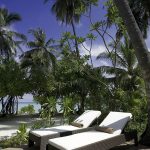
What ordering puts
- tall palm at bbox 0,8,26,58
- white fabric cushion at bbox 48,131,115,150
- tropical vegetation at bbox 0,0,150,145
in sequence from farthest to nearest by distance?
tall palm at bbox 0,8,26,58 < tropical vegetation at bbox 0,0,150,145 < white fabric cushion at bbox 48,131,115,150

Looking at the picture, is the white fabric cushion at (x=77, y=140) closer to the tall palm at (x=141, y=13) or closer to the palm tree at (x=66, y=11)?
the tall palm at (x=141, y=13)

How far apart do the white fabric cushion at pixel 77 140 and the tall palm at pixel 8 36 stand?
2089cm

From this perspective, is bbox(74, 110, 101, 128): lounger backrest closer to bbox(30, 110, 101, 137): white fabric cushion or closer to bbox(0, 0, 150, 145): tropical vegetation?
bbox(30, 110, 101, 137): white fabric cushion

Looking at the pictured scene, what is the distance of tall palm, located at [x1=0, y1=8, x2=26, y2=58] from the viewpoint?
85.1 ft

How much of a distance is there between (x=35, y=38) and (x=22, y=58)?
2649 mm

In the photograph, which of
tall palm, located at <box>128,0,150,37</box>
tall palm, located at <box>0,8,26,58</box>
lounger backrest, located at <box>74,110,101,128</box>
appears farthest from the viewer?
tall palm, located at <box>0,8,26,58</box>

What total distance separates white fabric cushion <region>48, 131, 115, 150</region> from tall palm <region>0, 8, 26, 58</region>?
2089cm

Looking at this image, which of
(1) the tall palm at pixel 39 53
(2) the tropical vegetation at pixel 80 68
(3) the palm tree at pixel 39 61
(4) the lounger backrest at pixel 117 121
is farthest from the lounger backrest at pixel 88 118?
(1) the tall palm at pixel 39 53

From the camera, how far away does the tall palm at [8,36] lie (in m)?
25.9

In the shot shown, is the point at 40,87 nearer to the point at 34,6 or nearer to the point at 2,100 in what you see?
the point at 2,100

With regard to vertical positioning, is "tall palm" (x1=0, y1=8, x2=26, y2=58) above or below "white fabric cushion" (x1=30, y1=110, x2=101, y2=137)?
above

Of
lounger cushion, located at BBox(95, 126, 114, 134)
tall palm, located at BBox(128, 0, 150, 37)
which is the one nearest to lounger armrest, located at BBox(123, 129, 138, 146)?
lounger cushion, located at BBox(95, 126, 114, 134)

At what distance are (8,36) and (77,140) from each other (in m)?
22.2

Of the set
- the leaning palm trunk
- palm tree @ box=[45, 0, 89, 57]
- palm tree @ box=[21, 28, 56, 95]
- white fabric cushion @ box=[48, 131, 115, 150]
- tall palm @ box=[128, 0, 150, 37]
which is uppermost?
palm tree @ box=[45, 0, 89, 57]
